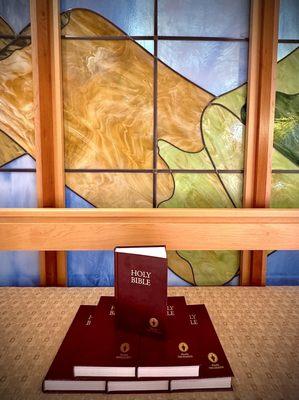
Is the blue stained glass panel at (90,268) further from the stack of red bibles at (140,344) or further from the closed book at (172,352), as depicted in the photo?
the closed book at (172,352)

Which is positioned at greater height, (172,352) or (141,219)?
(141,219)

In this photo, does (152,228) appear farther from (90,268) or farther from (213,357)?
(213,357)

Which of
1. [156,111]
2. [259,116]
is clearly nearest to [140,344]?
[156,111]

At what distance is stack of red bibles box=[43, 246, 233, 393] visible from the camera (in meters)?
0.81

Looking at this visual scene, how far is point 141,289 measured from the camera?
0.98 metres

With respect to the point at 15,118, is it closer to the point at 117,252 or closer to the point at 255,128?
the point at 117,252

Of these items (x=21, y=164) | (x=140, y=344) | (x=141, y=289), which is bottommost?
(x=140, y=344)

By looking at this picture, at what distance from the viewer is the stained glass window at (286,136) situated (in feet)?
5.14

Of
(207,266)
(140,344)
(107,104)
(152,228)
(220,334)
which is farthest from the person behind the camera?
(207,266)

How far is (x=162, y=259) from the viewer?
954mm

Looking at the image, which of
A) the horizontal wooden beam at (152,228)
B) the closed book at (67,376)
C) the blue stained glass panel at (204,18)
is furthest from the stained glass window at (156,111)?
the closed book at (67,376)

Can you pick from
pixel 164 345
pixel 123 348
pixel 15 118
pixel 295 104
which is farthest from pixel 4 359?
pixel 295 104

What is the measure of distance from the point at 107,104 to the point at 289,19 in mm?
1076

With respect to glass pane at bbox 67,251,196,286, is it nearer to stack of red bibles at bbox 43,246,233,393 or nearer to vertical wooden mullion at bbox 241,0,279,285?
stack of red bibles at bbox 43,246,233,393
